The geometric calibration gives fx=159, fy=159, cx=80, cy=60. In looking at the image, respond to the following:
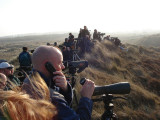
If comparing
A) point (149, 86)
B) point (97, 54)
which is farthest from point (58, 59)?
point (97, 54)

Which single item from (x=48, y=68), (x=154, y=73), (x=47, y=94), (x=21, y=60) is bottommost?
(x=154, y=73)

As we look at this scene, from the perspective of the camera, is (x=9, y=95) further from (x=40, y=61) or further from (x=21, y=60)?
(x=21, y=60)

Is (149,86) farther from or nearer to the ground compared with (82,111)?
nearer to the ground

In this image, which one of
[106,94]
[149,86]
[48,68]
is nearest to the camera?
→ [48,68]

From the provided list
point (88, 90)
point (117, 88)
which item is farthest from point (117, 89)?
point (88, 90)

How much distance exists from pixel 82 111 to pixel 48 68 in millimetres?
497

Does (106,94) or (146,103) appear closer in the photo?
(106,94)

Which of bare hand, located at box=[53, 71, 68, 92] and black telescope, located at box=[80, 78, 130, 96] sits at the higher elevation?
bare hand, located at box=[53, 71, 68, 92]

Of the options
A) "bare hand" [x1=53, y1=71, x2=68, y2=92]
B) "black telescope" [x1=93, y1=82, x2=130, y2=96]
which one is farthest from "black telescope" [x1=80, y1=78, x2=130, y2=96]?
"bare hand" [x1=53, y1=71, x2=68, y2=92]

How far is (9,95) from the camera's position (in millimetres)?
959

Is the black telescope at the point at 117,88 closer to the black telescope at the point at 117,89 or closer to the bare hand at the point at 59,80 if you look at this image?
the black telescope at the point at 117,89

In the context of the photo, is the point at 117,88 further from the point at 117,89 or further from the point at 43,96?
the point at 43,96

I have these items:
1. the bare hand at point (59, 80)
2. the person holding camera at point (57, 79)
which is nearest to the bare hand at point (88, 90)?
the person holding camera at point (57, 79)

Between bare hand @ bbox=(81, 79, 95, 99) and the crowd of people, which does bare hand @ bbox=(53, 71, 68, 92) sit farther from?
bare hand @ bbox=(81, 79, 95, 99)
